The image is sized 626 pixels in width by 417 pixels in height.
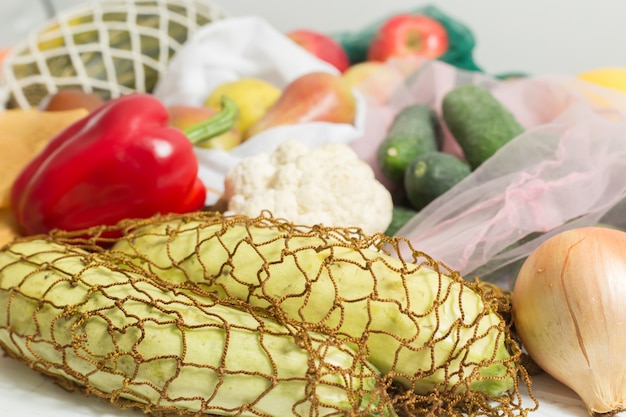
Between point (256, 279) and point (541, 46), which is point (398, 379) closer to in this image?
point (256, 279)

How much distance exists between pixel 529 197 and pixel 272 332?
0.38 metres

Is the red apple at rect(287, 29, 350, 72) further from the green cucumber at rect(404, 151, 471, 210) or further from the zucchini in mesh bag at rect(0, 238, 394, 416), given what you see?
the zucchini in mesh bag at rect(0, 238, 394, 416)

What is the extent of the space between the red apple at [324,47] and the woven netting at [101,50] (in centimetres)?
25

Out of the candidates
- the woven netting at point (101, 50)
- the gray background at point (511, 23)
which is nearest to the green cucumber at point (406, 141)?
the woven netting at point (101, 50)

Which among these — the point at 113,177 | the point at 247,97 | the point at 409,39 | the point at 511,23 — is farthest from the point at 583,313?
the point at 511,23

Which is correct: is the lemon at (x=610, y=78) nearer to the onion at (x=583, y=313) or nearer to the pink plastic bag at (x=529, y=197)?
the pink plastic bag at (x=529, y=197)

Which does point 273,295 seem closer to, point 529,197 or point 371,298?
point 371,298

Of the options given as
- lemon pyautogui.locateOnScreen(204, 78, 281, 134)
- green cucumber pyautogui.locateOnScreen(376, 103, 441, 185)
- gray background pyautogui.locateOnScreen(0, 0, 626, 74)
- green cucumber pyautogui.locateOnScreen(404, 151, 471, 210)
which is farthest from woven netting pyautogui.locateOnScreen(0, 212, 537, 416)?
gray background pyautogui.locateOnScreen(0, 0, 626, 74)

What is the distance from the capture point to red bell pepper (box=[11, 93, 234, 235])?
2.91 ft

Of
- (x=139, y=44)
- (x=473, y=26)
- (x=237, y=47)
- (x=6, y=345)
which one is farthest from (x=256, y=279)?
(x=473, y=26)

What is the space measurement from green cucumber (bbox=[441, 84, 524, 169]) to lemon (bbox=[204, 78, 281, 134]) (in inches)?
13.8

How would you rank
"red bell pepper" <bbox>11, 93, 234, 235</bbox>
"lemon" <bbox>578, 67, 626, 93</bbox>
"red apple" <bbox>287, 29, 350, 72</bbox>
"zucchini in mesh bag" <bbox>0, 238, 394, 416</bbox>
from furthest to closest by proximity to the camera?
"red apple" <bbox>287, 29, 350, 72</bbox> < "lemon" <bbox>578, 67, 626, 93</bbox> < "red bell pepper" <bbox>11, 93, 234, 235</bbox> < "zucchini in mesh bag" <bbox>0, 238, 394, 416</bbox>

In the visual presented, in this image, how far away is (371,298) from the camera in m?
0.61

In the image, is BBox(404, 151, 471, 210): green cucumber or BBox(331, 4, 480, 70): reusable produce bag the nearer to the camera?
BBox(404, 151, 471, 210): green cucumber
